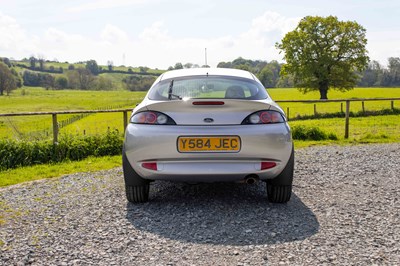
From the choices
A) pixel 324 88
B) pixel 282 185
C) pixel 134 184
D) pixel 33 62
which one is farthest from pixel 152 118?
pixel 33 62

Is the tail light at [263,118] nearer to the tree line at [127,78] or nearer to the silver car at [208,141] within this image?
the silver car at [208,141]

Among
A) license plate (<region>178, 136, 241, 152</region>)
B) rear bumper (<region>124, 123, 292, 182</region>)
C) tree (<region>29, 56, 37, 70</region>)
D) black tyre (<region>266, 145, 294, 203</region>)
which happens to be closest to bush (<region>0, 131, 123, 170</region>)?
rear bumper (<region>124, 123, 292, 182</region>)

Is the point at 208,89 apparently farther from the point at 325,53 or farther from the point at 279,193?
the point at 325,53

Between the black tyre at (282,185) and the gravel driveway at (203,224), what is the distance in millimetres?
104

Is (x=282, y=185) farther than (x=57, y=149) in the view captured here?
No

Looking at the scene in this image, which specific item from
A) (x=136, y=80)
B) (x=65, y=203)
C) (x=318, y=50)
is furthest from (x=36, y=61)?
(x=65, y=203)

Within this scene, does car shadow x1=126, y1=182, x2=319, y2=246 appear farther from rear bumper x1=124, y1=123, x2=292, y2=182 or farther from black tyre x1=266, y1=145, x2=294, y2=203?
rear bumper x1=124, y1=123, x2=292, y2=182

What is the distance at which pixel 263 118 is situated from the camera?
4637 millimetres

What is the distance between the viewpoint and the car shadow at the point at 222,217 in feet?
13.1

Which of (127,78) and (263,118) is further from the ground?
(127,78)

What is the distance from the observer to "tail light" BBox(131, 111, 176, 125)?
461 cm

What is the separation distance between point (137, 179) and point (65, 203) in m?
1.17

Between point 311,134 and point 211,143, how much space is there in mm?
8392

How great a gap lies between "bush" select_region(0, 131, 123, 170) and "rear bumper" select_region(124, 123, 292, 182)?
4.88 meters
